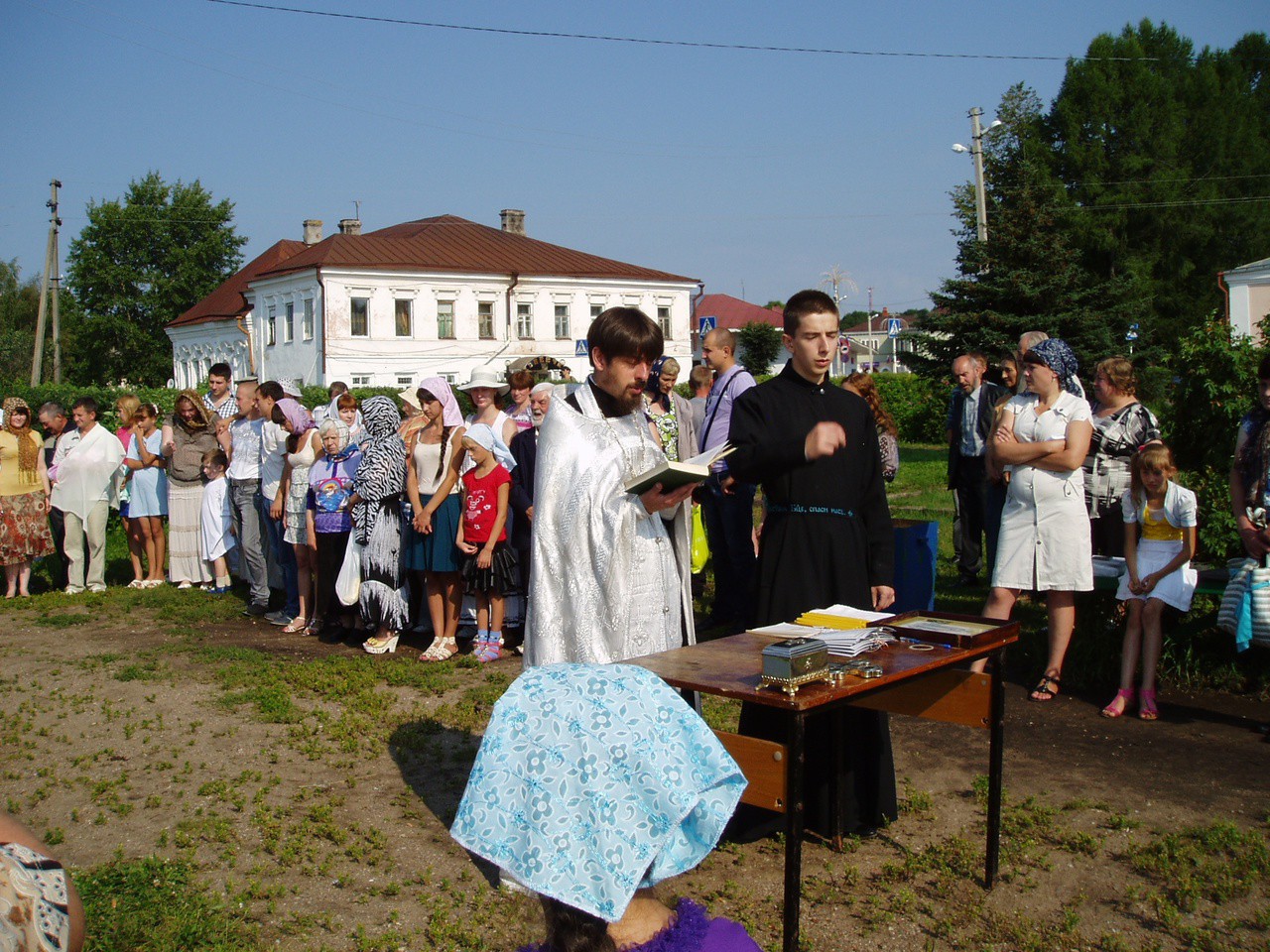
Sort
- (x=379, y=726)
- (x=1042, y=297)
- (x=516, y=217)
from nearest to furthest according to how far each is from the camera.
Result: (x=379, y=726), (x=1042, y=297), (x=516, y=217)

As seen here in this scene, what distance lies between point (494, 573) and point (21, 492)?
6162 millimetres

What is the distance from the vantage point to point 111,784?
5.73 meters

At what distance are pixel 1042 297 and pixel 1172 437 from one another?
57.0ft

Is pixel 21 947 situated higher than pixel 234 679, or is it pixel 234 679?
pixel 21 947

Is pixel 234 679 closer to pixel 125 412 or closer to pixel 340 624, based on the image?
pixel 340 624

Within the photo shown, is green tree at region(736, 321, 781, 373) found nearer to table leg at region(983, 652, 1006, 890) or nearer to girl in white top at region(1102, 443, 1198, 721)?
girl in white top at region(1102, 443, 1198, 721)

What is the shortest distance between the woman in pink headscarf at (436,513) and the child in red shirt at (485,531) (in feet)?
0.56

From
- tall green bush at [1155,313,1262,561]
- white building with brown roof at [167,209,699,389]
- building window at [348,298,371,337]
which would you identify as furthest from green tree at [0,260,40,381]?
tall green bush at [1155,313,1262,561]

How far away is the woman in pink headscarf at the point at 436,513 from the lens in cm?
833

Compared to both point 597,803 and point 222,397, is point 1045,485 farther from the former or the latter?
point 222,397

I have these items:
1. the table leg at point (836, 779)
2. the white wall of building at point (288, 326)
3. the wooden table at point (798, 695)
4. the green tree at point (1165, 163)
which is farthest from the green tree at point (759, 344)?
the wooden table at point (798, 695)

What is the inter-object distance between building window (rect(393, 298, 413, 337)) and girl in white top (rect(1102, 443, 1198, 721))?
1940 inches

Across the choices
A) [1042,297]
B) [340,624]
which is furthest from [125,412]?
[1042,297]

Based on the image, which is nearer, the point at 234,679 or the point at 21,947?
the point at 21,947
